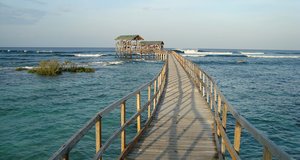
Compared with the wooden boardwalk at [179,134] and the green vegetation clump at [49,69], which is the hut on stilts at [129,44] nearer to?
the green vegetation clump at [49,69]

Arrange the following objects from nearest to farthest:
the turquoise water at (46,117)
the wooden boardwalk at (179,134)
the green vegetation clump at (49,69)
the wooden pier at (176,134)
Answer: the wooden pier at (176,134), the wooden boardwalk at (179,134), the turquoise water at (46,117), the green vegetation clump at (49,69)

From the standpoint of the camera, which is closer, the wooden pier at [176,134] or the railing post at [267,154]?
the railing post at [267,154]

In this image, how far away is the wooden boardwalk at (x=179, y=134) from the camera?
16.8 ft

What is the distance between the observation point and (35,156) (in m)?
8.09

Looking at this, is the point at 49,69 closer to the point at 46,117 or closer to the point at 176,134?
the point at 46,117

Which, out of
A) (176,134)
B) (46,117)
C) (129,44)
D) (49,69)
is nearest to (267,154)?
(176,134)

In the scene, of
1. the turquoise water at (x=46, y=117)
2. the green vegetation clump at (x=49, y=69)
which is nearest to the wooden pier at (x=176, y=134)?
the turquoise water at (x=46, y=117)

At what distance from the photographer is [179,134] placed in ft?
21.0

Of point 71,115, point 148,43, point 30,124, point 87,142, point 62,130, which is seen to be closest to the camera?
point 87,142

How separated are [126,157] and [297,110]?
500 inches

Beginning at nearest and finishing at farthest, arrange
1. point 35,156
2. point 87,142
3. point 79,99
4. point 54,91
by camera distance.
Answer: point 35,156 → point 87,142 → point 79,99 → point 54,91

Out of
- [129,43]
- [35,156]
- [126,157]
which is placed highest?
[129,43]

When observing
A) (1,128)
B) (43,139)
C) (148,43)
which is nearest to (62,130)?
(43,139)

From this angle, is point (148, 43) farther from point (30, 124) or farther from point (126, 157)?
point (126, 157)
